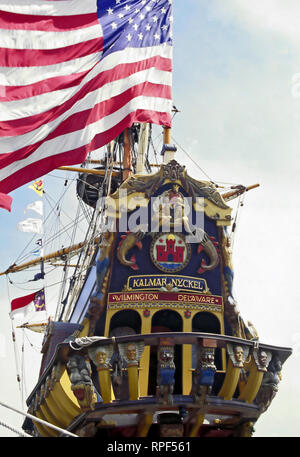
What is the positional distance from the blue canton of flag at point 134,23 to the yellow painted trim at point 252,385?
8945 millimetres

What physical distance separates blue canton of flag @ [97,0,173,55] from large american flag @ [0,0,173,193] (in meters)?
0.03

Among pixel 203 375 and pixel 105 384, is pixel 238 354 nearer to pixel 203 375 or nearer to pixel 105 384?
pixel 203 375

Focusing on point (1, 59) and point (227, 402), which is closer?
point (1, 59)

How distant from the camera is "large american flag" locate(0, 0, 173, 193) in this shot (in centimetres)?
1316

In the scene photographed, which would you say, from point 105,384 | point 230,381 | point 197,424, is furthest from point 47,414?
point 230,381

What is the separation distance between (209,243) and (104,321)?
393 centimetres

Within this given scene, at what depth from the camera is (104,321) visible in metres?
18.6

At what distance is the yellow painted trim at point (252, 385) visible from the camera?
17.4 metres

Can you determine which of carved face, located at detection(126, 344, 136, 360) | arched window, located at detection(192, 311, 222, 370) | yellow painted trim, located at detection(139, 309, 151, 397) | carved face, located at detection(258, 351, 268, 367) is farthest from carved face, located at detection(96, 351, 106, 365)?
carved face, located at detection(258, 351, 268, 367)

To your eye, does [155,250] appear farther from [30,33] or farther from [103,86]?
[30,33]

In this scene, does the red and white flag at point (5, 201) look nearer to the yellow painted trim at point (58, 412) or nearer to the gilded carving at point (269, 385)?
the yellow painted trim at point (58, 412)

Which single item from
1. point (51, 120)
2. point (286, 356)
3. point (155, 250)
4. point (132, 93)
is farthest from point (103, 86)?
point (286, 356)

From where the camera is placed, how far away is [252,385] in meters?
17.4

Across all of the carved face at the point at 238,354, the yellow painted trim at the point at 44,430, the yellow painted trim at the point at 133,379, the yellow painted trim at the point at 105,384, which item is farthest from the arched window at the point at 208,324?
the yellow painted trim at the point at 44,430
